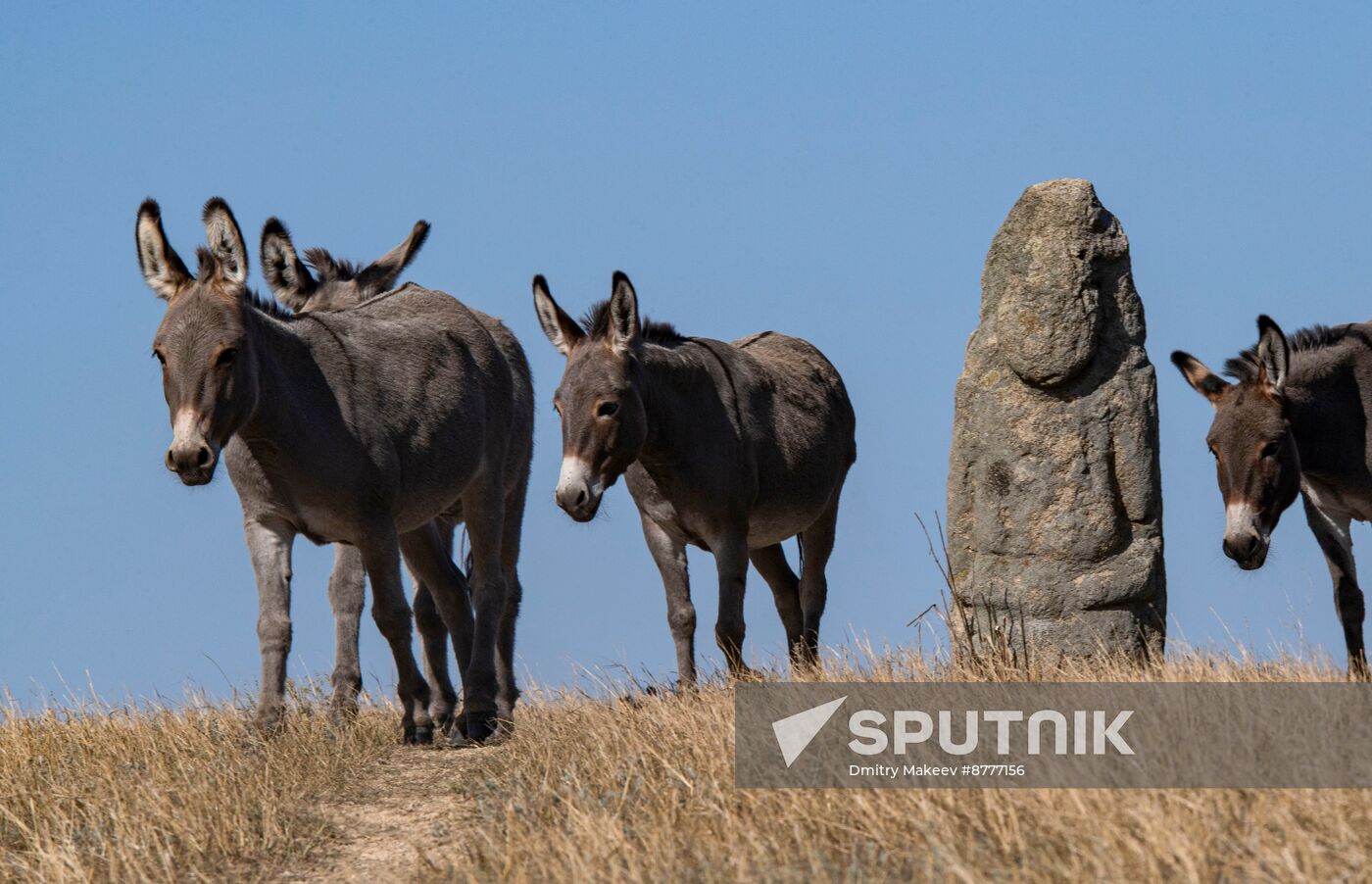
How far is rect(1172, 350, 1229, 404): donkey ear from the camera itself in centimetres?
1154

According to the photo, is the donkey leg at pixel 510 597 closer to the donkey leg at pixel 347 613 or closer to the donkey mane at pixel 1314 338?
the donkey leg at pixel 347 613

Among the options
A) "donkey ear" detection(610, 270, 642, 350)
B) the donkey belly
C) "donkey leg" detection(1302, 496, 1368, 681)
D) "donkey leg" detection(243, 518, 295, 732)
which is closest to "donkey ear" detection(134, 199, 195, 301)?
"donkey leg" detection(243, 518, 295, 732)

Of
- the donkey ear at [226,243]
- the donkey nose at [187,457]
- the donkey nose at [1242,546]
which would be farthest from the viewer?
the donkey nose at [1242,546]

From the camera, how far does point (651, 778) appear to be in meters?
7.29

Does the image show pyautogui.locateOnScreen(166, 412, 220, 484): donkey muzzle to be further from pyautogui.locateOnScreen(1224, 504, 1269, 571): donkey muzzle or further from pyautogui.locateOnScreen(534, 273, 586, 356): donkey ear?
pyautogui.locateOnScreen(1224, 504, 1269, 571): donkey muzzle

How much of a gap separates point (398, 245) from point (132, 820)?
6.60 m

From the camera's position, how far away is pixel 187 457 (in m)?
8.80

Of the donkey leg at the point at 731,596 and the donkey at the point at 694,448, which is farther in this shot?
the donkey leg at the point at 731,596

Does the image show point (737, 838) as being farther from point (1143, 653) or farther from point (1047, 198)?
point (1047, 198)

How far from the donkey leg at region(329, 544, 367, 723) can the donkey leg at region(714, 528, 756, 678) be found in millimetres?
2666

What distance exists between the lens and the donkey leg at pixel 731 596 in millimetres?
10812

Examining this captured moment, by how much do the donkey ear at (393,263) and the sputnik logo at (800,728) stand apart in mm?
6728

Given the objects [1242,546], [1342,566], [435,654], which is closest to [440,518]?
[435,654]

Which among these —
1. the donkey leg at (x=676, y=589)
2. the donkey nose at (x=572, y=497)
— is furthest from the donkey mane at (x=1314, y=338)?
the donkey nose at (x=572, y=497)
